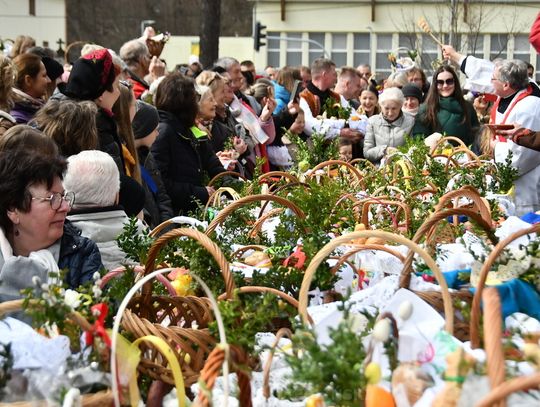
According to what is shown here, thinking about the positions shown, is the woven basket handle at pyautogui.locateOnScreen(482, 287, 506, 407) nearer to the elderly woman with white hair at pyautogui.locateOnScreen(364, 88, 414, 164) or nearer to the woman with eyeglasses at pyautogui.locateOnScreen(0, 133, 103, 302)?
the woman with eyeglasses at pyautogui.locateOnScreen(0, 133, 103, 302)

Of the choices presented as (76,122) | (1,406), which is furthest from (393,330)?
(76,122)

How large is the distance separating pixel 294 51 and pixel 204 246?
36.8 m

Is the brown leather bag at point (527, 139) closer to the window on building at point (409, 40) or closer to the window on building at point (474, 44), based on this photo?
the window on building at point (474, 44)

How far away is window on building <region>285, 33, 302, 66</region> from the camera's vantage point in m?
39.1

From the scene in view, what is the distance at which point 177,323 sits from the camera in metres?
3.30

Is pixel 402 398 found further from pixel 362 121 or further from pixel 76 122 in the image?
pixel 362 121

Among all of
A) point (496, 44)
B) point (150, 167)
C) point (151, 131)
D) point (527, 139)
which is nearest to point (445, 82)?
point (527, 139)

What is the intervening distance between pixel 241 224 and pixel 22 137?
104 cm

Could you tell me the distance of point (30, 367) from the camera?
2.37 metres

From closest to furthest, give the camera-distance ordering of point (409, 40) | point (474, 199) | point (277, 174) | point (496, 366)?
point (496, 366), point (474, 199), point (277, 174), point (409, 40)

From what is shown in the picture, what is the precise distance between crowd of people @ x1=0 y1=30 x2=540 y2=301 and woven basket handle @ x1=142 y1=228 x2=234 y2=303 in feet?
1.08

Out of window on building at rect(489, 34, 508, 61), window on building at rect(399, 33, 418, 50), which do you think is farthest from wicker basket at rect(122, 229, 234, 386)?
window on building at rect(489, 34, 508, 61)

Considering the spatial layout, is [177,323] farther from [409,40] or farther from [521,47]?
[521,47]

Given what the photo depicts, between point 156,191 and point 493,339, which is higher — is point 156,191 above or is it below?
below
